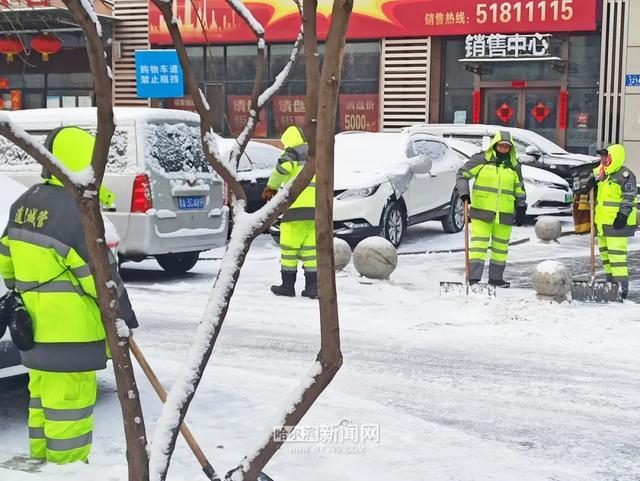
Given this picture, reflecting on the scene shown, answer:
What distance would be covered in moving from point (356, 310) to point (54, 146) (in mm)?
5586

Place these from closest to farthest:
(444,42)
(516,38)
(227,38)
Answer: (516,38)
(444,42)
(227,38)

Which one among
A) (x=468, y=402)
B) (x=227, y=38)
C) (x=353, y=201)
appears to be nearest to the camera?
(x=468, y=402)

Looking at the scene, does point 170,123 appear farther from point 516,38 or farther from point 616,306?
point 516,38

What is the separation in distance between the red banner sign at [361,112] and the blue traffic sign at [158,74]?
6.09 m

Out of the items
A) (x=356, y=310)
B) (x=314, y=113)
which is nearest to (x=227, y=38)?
(x=356, y=310)

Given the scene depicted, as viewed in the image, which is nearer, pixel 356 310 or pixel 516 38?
pixel 356 310

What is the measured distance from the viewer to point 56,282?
14.3ft

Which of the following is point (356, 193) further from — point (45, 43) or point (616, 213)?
point (45, 43)

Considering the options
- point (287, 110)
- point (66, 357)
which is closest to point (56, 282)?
point (66, 357)

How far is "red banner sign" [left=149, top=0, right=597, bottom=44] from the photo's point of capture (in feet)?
76.2

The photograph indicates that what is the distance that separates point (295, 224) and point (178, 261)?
8.27 feet

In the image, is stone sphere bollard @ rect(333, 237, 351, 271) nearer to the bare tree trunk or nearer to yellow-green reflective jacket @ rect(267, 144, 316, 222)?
yellow-green reflective jacket @ rect(267, 144, 316, 222)

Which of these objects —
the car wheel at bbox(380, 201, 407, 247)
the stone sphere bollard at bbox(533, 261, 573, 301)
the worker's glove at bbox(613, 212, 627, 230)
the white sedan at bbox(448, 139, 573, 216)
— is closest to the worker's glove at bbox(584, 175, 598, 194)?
the worker's glove at bbox(613, 212, 627, 230)

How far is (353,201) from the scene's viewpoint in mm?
13148
